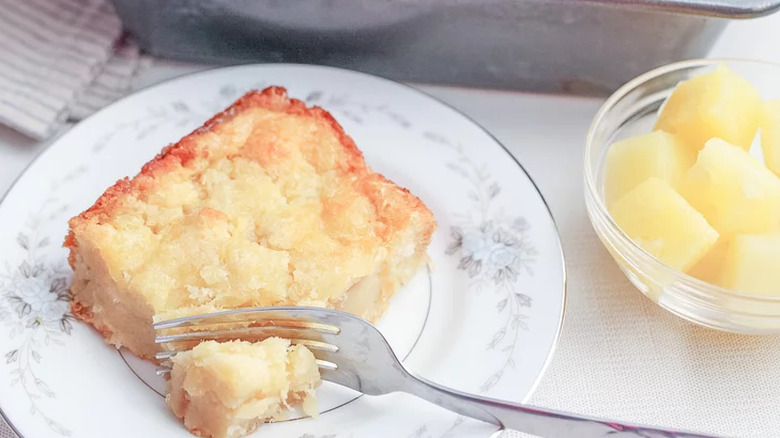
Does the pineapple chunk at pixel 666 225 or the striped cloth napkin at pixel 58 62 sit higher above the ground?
the pineapple chunk at pixel 666 225

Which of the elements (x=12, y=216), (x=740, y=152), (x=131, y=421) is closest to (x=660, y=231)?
(x=740, y=152)

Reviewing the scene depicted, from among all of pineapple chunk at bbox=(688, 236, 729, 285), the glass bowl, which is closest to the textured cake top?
the glass bowl

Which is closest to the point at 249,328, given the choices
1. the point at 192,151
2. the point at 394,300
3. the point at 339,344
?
the point at 339,344

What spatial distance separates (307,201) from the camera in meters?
1.82

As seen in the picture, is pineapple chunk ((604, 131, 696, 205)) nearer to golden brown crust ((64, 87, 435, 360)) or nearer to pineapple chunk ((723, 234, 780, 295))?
pineapple chunk ((723, 234, 780, 295))

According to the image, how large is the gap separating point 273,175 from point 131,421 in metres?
0.60

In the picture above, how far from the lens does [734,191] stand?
5.62ft

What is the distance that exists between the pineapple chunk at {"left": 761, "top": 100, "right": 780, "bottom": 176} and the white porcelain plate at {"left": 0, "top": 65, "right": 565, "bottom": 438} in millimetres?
500

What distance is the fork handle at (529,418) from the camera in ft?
4.75

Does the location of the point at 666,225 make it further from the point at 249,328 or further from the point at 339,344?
the point at 249,328

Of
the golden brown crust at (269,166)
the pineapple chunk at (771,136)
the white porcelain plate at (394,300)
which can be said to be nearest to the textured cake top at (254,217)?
the golden brown crust at (269,166)

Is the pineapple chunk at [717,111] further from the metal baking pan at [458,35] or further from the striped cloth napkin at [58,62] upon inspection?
the striped cloth napkin at [58,62]

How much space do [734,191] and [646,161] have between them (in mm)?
207

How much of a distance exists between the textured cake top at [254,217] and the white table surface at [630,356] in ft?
1.40
